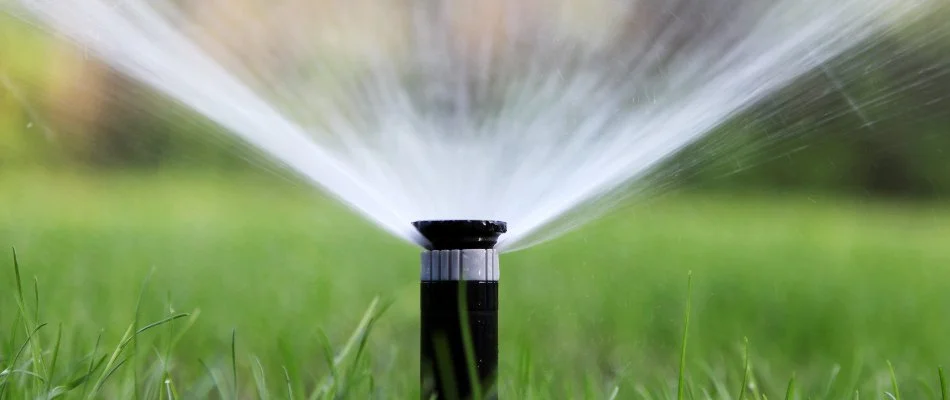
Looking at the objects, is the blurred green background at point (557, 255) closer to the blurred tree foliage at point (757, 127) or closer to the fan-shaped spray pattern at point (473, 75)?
the blurred tree foliage at point (757, 127)

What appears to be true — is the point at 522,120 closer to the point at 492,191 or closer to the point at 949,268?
the point at 949,268

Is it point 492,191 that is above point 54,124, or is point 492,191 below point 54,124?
below

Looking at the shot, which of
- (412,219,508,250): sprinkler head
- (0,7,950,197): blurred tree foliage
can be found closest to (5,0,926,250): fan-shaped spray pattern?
(412,219,508,250): sprinkler head

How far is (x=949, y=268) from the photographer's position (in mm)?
4535

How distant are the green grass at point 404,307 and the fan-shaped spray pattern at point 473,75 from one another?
0.28m

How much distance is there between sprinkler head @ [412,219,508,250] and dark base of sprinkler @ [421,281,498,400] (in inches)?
1.7

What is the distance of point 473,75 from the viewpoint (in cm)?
752

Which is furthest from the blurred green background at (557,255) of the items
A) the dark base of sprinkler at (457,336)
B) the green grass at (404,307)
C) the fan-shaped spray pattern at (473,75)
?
the fan-shaped spray pattern at (473,75)

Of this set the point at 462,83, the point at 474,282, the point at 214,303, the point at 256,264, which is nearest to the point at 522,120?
the point at 462,83

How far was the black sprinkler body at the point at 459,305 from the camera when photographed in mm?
1177

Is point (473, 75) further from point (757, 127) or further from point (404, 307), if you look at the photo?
point (404, 307)

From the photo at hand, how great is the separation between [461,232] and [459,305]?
0.08 metres

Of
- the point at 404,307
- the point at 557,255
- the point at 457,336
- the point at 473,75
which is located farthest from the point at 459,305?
the point at 473,75

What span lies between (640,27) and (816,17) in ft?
15.2
